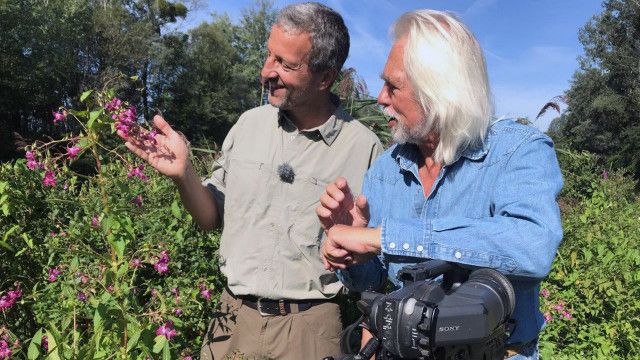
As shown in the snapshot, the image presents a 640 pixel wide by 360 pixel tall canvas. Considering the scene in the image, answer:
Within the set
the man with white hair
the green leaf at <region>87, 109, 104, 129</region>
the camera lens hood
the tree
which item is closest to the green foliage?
the man with white hair

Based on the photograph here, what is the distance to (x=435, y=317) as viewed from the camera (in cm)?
92

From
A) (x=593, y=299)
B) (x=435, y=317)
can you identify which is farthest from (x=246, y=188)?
(x=593, y=299)

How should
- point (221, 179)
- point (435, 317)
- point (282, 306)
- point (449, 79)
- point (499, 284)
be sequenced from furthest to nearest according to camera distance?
point (221, 179) < point (282, 306) < point (449, 79) < point (499, 284) < point (435, 317)

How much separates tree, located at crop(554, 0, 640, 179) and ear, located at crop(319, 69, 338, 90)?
3282 cm

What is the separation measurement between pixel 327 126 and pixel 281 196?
1.08 feet

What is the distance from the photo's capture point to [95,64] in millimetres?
28750

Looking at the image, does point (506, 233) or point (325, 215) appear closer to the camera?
point (506, 233)

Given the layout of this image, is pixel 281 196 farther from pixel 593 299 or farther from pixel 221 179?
pixel 593 299

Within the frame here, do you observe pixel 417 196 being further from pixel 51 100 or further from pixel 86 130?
pixel 51 100

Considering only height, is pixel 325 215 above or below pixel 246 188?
above

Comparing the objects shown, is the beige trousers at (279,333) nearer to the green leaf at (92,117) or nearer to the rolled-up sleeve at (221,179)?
the rolled-up sleeve at (221,179)

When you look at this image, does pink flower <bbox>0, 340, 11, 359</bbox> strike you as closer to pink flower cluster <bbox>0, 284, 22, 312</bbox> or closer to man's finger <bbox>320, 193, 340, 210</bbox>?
pink flower cluster <bbox>0, 284, 22, 312</bbox>

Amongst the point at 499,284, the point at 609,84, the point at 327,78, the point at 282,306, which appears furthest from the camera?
the point at 609,84

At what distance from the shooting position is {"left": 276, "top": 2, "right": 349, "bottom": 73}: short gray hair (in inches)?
81.0
